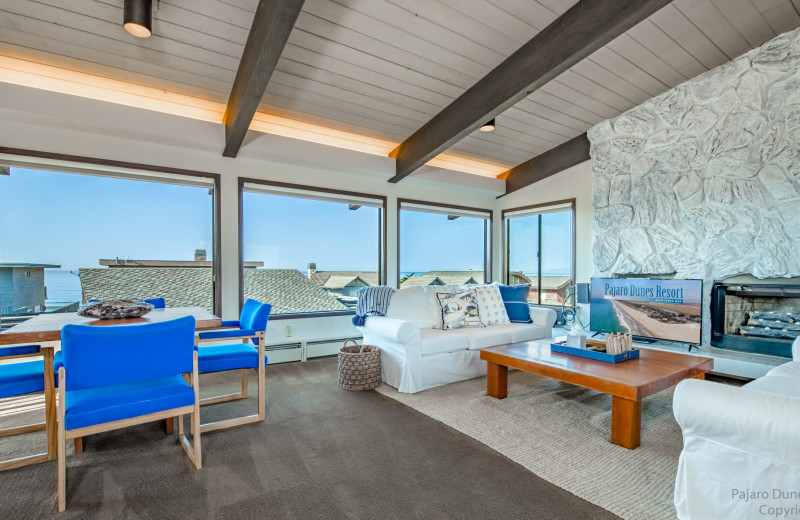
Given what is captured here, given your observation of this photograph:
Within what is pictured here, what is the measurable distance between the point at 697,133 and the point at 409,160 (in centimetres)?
300

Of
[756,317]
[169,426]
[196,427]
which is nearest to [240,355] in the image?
[169,426]

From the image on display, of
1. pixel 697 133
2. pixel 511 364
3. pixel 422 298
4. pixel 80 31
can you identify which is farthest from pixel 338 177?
pixel 697 133

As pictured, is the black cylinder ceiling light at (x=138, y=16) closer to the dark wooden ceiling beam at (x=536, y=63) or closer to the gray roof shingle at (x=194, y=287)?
the gray roof shingle at (x=194, y=287)

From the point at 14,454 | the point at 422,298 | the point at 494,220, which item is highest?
the point at 494,220

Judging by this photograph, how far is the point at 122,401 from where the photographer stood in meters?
1.80

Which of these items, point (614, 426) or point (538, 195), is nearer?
point (614, 426)

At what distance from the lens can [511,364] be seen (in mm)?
2918

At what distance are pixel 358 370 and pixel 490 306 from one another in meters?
1.67

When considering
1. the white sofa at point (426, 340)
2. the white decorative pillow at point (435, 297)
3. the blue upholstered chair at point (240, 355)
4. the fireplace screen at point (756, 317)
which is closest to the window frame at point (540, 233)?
the white sofa at point (426, 340)

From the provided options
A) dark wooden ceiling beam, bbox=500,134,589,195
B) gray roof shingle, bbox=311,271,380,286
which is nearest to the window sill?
gray roof shingle, bbox=311,271,380,286

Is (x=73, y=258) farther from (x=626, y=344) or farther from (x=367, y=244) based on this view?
(x=626, y=344)

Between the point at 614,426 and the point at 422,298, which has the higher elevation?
the point at 422,298

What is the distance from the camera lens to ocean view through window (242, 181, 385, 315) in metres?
4.44

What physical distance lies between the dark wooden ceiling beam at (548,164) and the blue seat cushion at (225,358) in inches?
174
